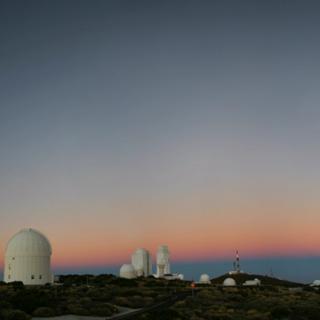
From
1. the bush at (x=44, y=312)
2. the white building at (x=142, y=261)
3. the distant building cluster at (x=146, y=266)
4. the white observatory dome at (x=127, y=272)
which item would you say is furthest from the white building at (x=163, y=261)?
the bush at (x=44, y=312)

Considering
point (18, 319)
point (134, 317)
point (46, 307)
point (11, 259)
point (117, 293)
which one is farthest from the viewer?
point (11, 259)

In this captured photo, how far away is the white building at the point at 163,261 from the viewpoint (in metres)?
114

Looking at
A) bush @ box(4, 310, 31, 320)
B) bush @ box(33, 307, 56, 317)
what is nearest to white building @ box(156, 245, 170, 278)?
bush @ box(33, 307, 56, 317)

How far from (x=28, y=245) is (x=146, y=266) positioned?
50.2 m

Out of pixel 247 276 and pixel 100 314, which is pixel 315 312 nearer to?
pixel 100 314

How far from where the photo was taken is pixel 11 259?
192 ft

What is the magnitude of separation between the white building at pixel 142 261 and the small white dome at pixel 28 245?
45.0m

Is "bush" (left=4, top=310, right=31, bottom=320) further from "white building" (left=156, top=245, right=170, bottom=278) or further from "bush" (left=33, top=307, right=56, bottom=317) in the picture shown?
"white building" (left=156, top=245, right=170, bottom=278)

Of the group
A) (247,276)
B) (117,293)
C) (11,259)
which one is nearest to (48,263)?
(11,259)

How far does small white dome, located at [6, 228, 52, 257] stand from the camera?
5803 centimetres

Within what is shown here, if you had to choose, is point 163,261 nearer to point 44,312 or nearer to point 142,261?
point 142,261

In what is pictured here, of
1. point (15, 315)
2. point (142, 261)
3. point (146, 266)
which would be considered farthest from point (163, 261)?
point (15, 315)

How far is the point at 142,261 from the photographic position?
103438mm

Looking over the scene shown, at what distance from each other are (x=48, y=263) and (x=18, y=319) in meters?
35.4
